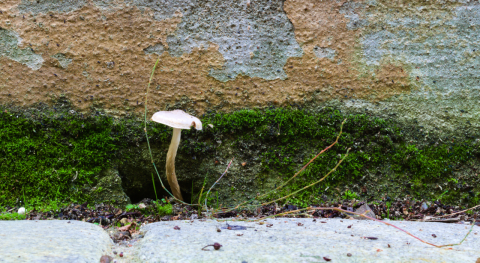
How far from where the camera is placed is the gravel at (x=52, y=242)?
0.96 m

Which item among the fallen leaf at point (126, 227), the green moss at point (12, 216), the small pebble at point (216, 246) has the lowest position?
the green moss at point (12, 216)

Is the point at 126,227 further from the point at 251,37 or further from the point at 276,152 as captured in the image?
the point at 251,37

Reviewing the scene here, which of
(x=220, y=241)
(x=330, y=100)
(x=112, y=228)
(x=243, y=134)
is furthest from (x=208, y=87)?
(x=220, y=241)

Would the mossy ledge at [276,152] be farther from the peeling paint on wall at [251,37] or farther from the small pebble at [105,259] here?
the small pebble at [105,259]

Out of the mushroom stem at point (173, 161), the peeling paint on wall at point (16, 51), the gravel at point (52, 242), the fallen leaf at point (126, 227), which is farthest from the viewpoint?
the peeling paint on wall at point (16, 51)

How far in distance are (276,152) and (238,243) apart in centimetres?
104

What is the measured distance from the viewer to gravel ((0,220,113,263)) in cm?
96

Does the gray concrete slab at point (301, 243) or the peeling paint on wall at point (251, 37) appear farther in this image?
the peeling paint on wall at point (251, 37)

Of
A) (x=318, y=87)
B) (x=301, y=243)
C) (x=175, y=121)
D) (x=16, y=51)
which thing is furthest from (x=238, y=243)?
(x=16, y=51)

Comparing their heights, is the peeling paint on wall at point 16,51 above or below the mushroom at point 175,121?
above

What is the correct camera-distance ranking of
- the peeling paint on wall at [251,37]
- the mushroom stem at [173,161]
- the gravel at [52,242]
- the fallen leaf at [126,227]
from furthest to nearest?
1. the peeling paint on wall at [251,37]
2. the mushroom stem at [173,161]
3. the fallen leaf at [126,227]
4. the gravel at [52,242]

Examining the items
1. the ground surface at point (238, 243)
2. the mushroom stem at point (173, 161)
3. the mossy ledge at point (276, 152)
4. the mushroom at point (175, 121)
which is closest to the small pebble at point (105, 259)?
the ground surface at point (238, 243)

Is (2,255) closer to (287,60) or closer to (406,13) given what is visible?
(287,60)

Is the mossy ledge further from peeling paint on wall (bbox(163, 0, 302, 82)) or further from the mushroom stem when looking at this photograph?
peeling paint on wall (bbox(163, 0, 302, 82))
